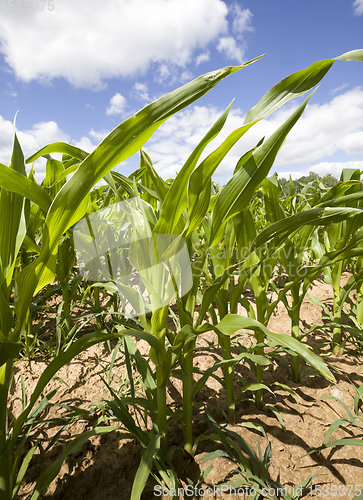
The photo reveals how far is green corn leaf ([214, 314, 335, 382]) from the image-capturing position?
0.37m

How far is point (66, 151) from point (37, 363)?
115 cm

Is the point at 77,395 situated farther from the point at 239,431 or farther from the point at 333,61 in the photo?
the point at 333,61

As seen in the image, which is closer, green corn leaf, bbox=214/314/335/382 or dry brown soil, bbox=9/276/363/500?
green corn leaf, bbox=214/314/335/382

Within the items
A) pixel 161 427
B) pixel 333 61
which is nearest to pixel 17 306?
pixel 161 427

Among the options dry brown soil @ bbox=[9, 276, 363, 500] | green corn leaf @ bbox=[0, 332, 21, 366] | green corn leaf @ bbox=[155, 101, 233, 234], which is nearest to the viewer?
green corn leaf @ bbox=[0, 332, 21, 366]

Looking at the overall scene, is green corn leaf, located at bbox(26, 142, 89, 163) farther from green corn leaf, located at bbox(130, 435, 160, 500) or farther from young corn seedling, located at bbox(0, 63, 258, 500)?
green corn leaf, located at bbox(130, 435, 160, 500)

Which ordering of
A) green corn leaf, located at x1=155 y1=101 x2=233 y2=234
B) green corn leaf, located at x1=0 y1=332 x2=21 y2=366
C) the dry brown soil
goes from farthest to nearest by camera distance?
the dry brown soil, green corn leaf, located at x1=155 y1=101 x2=233 y2=234, green corn leaf, located at x1=0 y1=332 x2=21 y2=366

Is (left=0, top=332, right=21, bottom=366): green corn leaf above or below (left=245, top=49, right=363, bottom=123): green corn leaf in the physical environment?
below

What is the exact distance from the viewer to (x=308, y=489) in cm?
69

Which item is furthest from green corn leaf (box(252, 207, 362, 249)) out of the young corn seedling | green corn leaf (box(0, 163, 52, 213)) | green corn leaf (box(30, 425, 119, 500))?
green corn leaf (box(30, 425, 119, 500))

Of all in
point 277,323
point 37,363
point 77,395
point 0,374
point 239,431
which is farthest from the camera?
point 277,323

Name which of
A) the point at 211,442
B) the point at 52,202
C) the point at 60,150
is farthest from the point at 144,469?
the point at 60,150

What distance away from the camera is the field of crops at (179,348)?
44 centimetres

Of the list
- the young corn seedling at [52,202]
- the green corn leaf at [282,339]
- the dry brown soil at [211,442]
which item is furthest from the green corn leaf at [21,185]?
the dry brown soil at [211,442]
